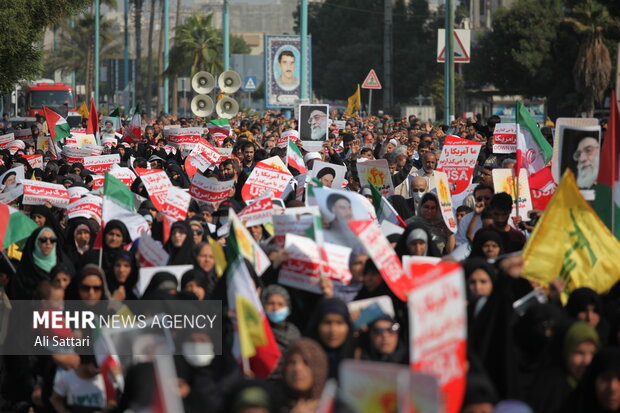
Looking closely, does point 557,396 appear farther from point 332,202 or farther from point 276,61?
point 276,61

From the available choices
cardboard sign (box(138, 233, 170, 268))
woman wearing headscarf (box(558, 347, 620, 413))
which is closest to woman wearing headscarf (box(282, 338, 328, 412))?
woman wearing headscarf (box(558, 347, 620, 413))

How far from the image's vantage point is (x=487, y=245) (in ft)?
25.2

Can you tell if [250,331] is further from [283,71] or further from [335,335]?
[283,71]

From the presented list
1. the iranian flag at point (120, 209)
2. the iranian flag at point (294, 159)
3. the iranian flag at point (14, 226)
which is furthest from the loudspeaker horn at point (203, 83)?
the iranian flag at point (14, 226)

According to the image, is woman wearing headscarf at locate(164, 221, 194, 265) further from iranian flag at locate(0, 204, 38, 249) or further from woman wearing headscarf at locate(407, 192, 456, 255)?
woman wearing headscarf at locate(407, 192, 456, 255)

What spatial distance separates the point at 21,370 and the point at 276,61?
22.7m

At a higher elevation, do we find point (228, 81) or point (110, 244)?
point (228, 81)

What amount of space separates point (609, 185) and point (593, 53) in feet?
109

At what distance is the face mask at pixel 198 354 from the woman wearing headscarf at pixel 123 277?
6.13ft

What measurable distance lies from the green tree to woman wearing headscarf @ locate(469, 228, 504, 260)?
1208cm

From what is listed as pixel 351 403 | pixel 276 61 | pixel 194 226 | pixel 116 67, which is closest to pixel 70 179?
pixel 194 226

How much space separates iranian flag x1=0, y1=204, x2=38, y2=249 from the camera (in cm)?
912

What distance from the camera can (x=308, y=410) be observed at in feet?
16.7

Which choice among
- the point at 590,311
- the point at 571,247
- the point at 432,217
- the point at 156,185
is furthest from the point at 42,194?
the point at 590,311
